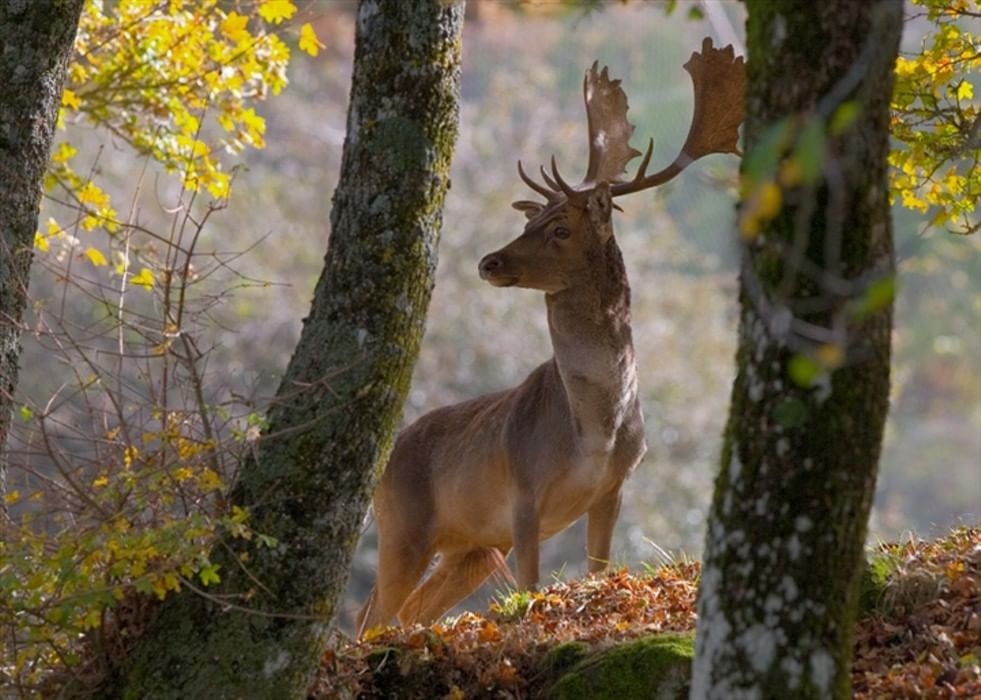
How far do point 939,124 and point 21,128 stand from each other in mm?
3738

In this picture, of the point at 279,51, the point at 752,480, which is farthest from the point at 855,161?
the point at 279,51

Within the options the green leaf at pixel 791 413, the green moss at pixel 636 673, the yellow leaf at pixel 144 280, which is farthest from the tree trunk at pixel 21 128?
the green leaf at pixel 791 413

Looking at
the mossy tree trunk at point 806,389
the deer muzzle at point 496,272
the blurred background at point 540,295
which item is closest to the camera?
the mossy tree trunk at point 806,389

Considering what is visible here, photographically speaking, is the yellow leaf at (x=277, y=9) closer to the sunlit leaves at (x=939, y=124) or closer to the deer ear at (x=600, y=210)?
the deer ear at (x=600, y=210)

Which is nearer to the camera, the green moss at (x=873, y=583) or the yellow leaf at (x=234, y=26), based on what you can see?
the green moss at (x=873, y=583)

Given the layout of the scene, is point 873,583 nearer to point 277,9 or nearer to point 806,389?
point 806,389

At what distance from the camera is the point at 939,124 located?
685 cm

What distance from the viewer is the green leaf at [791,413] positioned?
4.21m

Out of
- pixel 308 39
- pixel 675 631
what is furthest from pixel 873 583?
pixel 308 39

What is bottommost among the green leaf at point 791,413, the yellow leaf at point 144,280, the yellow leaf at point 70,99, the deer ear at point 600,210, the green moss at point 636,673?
the green moss at point 636,673

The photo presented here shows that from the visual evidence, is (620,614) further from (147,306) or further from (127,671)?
(147,306)

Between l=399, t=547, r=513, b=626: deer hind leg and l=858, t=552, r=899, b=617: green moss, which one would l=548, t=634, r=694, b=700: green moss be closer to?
l=858, t=552, r=899, b=617: green moss

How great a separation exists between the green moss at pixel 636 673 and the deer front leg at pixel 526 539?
1870 millimetres

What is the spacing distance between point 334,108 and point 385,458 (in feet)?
95.0
